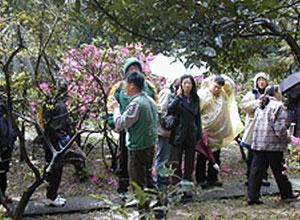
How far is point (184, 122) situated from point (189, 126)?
8cm

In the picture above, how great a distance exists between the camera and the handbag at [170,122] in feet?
14.3

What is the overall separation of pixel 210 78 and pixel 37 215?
3045 millimetres

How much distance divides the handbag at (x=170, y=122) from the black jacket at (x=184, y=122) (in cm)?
5

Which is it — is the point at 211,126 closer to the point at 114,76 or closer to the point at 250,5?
the point at 114,76

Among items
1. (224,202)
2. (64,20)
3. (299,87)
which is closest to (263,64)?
(299,87)

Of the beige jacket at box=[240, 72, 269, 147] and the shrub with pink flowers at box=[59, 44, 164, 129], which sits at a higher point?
the shrub with pink flowers at box=[59, 44, 164, 129]

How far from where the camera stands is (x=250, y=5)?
1.80 meters

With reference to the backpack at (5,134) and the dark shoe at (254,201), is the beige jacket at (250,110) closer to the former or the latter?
the dark shoe at (254,201)

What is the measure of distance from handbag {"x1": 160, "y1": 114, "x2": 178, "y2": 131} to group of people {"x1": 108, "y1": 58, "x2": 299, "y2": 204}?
4 cm

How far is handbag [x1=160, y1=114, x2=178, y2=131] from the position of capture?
4359mm

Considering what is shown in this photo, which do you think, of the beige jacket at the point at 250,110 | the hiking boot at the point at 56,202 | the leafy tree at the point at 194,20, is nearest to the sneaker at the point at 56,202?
the hiking boot at the point at 56,202

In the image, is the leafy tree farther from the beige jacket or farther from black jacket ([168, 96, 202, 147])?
the beige jacket

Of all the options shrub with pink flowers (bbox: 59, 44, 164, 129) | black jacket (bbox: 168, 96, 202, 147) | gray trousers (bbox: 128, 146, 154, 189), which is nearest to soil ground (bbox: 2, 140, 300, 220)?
gray trousers (bbox: 128, 146, 154, 189)

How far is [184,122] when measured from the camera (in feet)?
14.3
